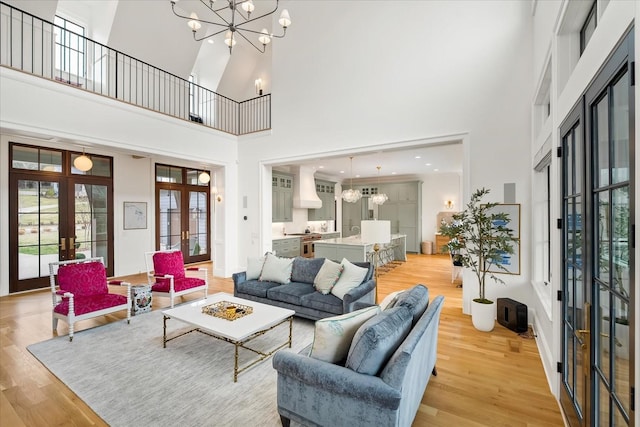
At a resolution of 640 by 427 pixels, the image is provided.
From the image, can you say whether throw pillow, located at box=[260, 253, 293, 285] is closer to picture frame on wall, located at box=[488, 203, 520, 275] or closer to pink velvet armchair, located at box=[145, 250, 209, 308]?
pink velvet armchair, located at box=[145, 250, 209, 308]

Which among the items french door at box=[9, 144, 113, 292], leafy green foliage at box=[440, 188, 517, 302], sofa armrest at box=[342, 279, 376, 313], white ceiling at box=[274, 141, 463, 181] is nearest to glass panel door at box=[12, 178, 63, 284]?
french door at box=[9, 144, 113, 292]

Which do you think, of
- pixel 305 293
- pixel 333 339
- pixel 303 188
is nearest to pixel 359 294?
pixel 305 293

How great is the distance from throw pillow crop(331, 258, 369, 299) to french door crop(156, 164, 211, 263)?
17.8 ft

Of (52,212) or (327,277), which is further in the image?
(52,212)

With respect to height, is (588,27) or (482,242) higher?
(588,27)

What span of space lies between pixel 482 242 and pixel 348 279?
5.97 feet

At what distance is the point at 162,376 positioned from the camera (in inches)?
109

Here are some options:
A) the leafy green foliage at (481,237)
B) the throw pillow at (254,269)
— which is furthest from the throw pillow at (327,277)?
the leafy green foliage at (481,237)

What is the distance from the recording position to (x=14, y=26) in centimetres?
520

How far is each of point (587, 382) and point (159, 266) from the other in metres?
5.26

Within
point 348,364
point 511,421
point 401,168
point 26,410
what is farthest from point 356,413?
point 401,168

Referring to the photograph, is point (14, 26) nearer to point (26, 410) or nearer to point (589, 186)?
point (26, 410)

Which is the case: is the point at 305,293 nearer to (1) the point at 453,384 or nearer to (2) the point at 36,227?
(1) the point at 453,384

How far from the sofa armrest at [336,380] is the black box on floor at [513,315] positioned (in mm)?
3033
